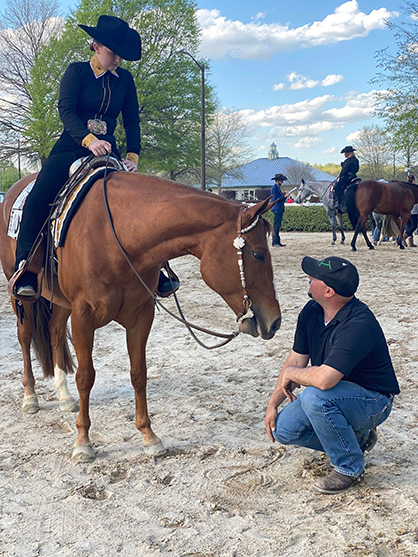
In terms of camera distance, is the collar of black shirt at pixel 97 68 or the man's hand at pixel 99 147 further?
the collar of black shirt at pixel 97 68

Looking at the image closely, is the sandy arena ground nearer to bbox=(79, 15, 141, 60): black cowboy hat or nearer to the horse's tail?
the horse's tail

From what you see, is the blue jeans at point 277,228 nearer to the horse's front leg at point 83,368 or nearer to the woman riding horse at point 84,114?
the woman riding horse at point 84,114

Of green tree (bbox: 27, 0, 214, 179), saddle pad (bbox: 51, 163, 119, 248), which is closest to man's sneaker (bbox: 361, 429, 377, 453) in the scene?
saddle pad (bbox: 51, 163, 119, 248)

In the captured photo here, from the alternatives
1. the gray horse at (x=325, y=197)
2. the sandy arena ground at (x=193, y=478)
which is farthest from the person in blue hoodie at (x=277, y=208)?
the sandy arena ground at (x=193, y=478)

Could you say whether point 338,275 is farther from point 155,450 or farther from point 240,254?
point 155,450

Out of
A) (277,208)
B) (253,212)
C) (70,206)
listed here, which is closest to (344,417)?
(253,212)

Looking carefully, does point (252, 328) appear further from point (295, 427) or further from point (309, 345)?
point (295, 427)

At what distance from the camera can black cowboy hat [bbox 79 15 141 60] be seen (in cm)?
367

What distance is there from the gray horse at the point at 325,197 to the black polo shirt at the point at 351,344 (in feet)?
48.1

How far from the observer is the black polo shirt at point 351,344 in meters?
2.83

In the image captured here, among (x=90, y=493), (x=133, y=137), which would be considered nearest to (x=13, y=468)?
(x=90, y=493)

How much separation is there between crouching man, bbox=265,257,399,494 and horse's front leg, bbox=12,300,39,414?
7.73 feet

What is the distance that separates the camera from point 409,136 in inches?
761

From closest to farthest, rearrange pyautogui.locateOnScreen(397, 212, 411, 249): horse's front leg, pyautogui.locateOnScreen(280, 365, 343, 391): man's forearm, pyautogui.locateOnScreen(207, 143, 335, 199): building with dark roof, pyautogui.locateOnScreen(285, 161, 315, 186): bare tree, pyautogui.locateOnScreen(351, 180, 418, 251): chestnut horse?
1. pyautogui.locateOnScreen(280, 365, 343, 391): man's forearm
2. pyautogui.locateOnScreen(351, 180, 418, 251): chestnut horse
3. pyautogui.locateOnScreen(397, 212, 411, 249): horse's front leg
4. pyautogui.locateOnScreen(285, 161, 315, 186): bare tree
5. pyautogui.locateOnScreen(207, 143, 335, 199): building with dark roof
